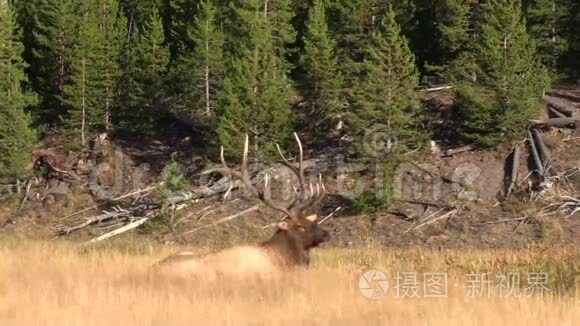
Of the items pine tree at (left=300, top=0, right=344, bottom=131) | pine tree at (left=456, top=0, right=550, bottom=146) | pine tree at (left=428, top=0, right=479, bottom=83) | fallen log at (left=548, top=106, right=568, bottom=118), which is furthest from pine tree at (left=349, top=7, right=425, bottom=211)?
fallen log at (left=548, top=106, right=568, bottom=118)

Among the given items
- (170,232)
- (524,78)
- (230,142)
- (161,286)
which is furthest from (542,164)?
(161,286)

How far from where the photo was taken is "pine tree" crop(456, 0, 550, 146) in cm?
2398

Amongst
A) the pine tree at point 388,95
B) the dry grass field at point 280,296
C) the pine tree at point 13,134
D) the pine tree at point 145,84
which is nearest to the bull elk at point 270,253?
the dry grass field at point 280,296

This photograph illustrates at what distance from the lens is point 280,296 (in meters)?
6.61

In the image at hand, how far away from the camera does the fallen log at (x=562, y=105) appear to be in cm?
2628

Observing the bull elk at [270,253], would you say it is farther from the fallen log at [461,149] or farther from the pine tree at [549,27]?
the pine tree at [549,27]

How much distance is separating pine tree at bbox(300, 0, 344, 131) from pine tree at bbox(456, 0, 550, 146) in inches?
194

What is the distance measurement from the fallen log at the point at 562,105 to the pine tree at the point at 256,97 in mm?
9600

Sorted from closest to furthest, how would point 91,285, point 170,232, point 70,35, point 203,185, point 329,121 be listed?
1. point 91,285
2. point 170,232
3. point 203,185
4. point 329,121
5. point 70,35

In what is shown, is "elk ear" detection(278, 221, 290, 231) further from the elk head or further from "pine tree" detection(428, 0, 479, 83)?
"pine tree" detection(428, 0, 479, 83)

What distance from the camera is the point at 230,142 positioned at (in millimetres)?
24906

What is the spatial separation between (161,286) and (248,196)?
18341 millimetres

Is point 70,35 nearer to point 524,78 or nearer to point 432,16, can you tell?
point 432,16

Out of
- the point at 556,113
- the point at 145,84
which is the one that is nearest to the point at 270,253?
the point at 556,113
